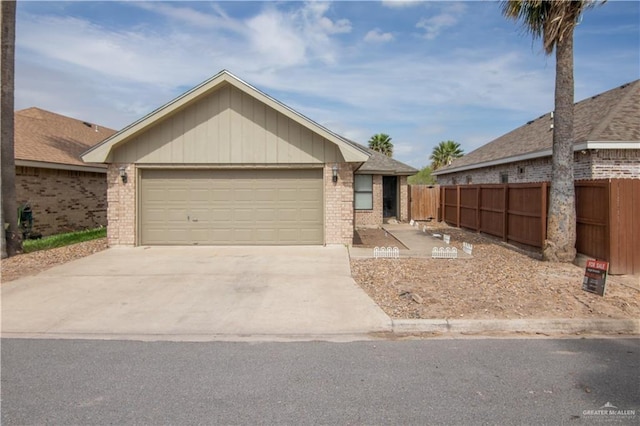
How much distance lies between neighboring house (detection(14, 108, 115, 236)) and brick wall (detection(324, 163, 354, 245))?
10.2 meters

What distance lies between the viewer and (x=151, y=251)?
11680 millimetres

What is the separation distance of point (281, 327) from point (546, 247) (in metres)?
7.25

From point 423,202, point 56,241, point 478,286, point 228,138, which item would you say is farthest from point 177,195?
point 423,202

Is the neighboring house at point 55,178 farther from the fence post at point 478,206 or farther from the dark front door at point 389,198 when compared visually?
the fence post at point 478,206

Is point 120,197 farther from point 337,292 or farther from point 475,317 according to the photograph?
point 475,317

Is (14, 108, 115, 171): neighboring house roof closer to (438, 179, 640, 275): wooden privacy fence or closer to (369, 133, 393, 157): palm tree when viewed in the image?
(438, 179, 640, 275): wooden privacy fence

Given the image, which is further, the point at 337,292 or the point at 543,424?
the point at 337,292

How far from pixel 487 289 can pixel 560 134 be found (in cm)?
487

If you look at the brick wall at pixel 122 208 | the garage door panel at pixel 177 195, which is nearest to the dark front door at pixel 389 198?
the garage door panel at pixel 177 195

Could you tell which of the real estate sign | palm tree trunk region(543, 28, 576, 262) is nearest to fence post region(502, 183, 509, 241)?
palm tree trunk region(543, 28, 576, 262)

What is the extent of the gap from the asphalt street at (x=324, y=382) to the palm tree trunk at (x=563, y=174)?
193 inches

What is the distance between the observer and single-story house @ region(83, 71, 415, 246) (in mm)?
12148

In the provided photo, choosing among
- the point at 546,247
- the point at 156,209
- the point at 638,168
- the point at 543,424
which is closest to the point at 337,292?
the point at 543,424

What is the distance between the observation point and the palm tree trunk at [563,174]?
9.70 metres
